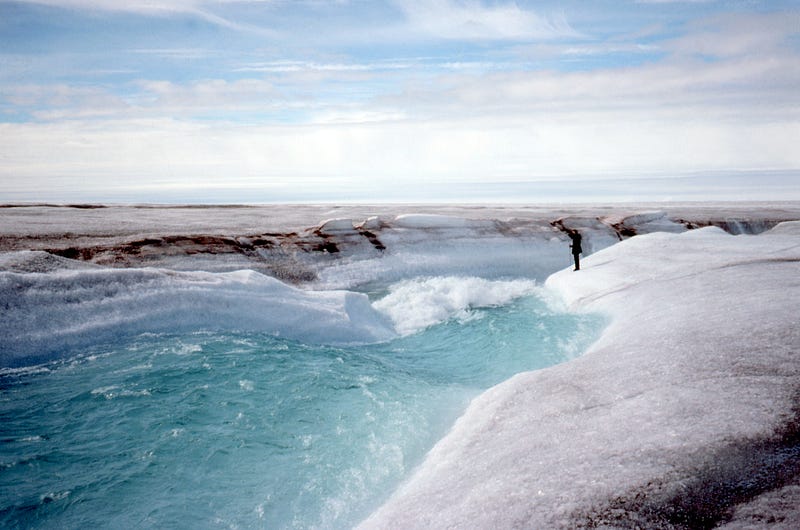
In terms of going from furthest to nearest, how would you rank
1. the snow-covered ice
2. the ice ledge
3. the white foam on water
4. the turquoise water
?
1. the white foam on water
2. the turquoise water
3. the snow-covered ice
4. the ice ledge

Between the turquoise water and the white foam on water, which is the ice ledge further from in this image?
the white foam on water

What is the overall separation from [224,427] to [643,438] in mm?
4039

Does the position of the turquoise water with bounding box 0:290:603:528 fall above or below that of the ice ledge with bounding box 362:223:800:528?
below

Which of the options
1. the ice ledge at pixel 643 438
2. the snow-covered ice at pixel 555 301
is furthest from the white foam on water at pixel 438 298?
the ice ledge at pixel 643 438

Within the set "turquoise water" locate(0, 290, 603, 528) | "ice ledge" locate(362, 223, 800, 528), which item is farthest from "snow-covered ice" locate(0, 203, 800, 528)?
"turquoise water" locate(0, 290, 603, 528)

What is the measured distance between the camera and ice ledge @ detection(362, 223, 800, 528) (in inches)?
108

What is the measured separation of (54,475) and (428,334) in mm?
6362

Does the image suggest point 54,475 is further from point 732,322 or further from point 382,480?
point 732,322

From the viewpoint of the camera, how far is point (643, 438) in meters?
3.31

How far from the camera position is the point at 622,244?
13406mm

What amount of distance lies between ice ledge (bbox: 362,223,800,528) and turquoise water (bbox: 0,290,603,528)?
0.81 metres

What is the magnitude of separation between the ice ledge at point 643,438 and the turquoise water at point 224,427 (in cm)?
81

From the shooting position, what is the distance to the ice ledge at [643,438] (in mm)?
2746

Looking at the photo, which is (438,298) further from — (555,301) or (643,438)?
(643,438)
